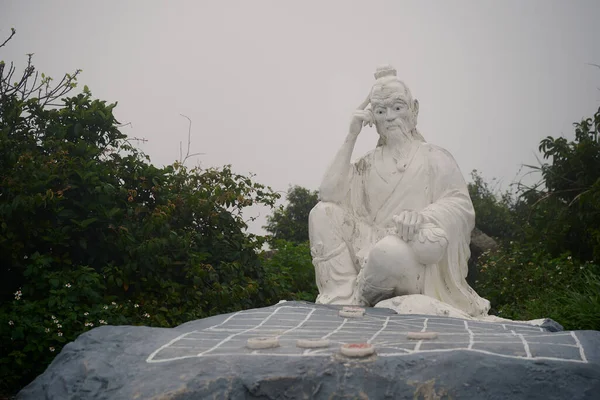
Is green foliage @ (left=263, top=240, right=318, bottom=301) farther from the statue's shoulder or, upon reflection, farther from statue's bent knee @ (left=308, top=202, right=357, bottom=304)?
the statue's shoulder

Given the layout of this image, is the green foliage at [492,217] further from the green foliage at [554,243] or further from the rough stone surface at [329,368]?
the rough stone surface at [329,368]

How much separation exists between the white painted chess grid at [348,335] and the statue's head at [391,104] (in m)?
1.71

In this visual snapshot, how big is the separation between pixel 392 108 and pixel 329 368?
3.01 meters

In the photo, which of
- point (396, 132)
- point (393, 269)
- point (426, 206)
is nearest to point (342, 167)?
point (396, 132)

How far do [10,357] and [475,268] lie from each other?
26.1 ft

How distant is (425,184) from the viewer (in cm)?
559

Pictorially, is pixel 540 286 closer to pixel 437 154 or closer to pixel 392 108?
pixel 437 154

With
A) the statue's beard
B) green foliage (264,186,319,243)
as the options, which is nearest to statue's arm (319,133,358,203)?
the statue's beard

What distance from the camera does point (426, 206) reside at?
555cm

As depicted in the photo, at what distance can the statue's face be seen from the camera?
5.68m

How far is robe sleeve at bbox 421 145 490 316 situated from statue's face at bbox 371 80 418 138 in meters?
0.39

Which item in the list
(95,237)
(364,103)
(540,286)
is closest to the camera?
(364,103)

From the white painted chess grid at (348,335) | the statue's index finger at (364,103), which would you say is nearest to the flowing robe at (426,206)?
the statue's index finger at (364,103)

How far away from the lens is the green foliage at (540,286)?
652 centimetres
